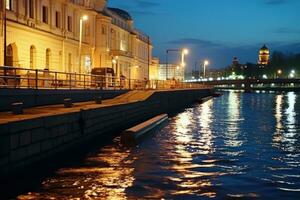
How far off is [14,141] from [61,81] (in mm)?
17263

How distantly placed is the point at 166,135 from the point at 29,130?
13962 millimetres

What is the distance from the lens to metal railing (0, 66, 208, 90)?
25.5 meters

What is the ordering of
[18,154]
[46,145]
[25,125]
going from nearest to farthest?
[18,154] → [25,125] → [46,145]

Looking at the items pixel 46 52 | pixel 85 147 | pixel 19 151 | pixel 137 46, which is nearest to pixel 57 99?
pixel 85 147

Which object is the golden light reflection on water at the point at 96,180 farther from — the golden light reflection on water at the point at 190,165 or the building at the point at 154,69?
the building at the point at 154,69

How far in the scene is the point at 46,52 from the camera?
53.3 metres

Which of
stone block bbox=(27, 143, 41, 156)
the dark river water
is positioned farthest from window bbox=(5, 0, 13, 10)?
stone block bbox=(27, 143, 41, 156)

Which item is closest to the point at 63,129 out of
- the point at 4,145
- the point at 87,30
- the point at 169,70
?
the point at 4,145

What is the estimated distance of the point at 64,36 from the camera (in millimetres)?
59031

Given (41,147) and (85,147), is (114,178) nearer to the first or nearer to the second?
(41,147)

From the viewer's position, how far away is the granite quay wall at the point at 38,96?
22.2 m

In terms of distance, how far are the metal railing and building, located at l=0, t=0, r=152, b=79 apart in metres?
4.08

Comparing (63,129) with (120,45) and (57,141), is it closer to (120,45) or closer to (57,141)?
(57,141)

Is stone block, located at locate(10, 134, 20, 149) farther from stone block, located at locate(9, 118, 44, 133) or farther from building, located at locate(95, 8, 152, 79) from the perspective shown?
building, located at locate(95, 8, 152, 79)
